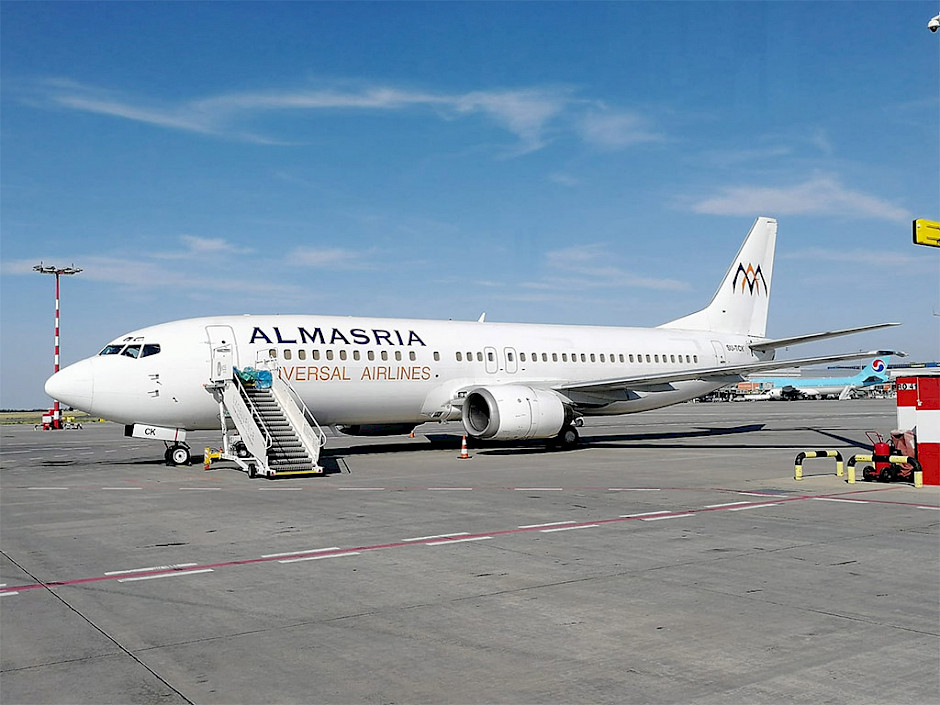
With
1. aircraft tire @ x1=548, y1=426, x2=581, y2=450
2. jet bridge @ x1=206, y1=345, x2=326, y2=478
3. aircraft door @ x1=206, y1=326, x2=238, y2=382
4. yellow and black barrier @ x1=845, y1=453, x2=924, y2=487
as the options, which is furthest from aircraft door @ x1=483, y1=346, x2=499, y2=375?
yellow and black barrier @ x1=845, y1=453, x2=924, y2=487

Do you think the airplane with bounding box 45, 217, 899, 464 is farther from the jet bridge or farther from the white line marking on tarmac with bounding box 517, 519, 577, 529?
the white line marking on tarmac with bounding box 517, 519, 577, 529

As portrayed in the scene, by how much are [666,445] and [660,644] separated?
22763mm

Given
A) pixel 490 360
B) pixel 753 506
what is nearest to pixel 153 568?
pixel 753 506

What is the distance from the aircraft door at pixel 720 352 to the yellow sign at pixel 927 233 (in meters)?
13.5

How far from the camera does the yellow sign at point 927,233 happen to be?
19.8 m

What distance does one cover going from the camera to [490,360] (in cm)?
2695

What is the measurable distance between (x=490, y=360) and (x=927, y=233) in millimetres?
12850

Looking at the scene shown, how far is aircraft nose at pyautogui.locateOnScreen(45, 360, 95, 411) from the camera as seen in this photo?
20625mm

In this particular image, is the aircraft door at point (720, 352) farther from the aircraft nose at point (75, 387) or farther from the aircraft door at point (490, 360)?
the aircraft nose at point (75, 387)

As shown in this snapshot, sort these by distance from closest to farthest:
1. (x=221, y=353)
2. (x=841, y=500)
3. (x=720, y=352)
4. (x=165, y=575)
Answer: (x=165, y=575) → (x=841, y=500) → (x=221, y=353) → (x=720, y=352)

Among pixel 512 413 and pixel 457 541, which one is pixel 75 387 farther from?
pixel 457 541

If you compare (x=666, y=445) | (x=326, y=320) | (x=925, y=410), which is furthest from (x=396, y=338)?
(x=925, y=410)

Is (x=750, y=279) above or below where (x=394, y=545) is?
above

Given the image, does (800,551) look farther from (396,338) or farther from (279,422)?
(396,338)
